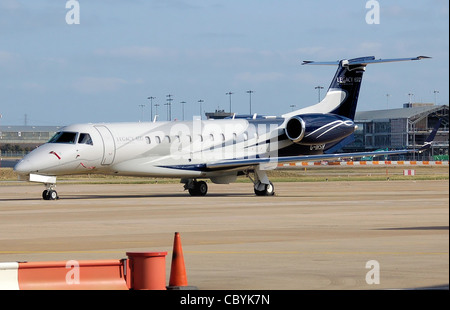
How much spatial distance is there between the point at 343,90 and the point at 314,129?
423cm

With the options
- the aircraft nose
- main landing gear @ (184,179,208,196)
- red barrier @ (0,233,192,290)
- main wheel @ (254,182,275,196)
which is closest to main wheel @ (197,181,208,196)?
main landing gear @ (184,179,208,196)

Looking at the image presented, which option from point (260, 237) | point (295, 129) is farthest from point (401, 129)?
point (260, 237)

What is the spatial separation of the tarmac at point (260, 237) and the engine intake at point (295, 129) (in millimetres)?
5109

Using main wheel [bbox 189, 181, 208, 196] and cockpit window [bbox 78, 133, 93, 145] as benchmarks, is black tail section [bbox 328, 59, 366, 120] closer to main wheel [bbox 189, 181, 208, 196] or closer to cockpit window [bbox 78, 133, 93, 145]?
main wheel [bbox 189, 181, 208, 196]

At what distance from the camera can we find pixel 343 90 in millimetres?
51031

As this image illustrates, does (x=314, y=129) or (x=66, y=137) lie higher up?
(x=314, y=129)

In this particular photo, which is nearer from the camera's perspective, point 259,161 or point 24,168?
point 24,168

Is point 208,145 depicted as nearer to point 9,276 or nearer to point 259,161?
point 259,161

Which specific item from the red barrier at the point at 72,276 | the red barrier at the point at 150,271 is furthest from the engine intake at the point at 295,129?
the red barrier at the point at 150,271

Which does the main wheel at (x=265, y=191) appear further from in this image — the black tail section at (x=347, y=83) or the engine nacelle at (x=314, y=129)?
the black tail section at (x=347, y=83)
